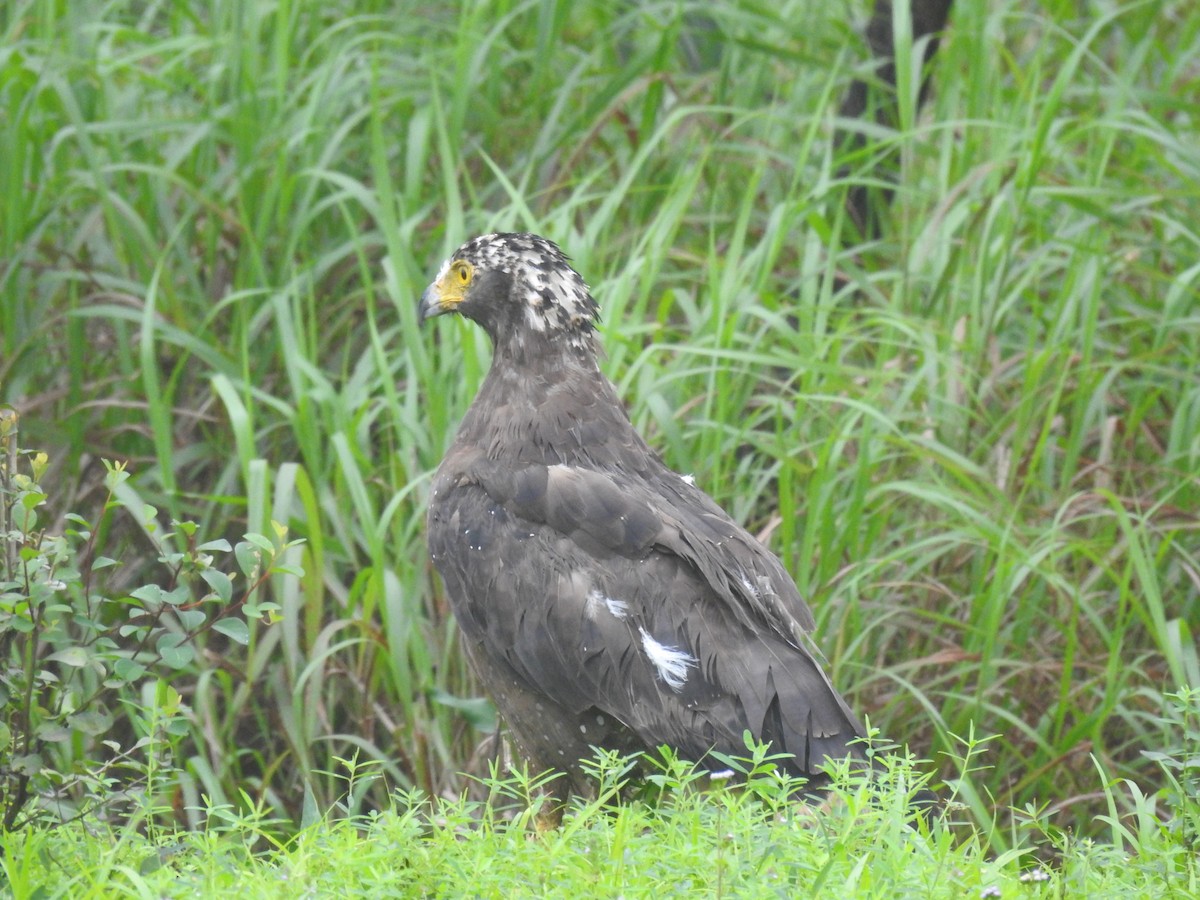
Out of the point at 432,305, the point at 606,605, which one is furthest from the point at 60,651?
the point at 432,305

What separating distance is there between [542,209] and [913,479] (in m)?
1.74

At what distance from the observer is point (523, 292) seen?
3.91 metres

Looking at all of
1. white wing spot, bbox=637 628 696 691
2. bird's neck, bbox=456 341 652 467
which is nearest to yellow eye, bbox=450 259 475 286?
bird's neck, bbox=456 341 652 467

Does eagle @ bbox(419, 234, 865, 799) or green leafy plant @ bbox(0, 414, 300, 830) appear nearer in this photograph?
green leafy plant @ bbox(0, 414, 300, 830)

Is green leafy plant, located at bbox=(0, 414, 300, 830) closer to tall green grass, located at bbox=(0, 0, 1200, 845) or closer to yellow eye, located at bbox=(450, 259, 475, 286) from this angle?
yellow eye, located at bbox=(450, 259, 475, 286)

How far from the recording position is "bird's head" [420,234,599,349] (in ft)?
12.8

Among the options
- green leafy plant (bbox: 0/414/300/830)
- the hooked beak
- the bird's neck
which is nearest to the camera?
green leafy plant (bbox: 0/414/300/830)

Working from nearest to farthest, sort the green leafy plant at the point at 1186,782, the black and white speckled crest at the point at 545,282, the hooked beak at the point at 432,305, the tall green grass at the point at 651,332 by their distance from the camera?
the green leafy plant at the point at 1186,782 < the black and white speckled crest at the point at 545,282 < the hooked beak at the point at 432,305 < the tall green grass at the point at 651,332

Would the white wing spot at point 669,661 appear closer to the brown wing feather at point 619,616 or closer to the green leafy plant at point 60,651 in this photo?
the brown wing feather at point 619,616

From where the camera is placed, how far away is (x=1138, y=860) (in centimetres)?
305

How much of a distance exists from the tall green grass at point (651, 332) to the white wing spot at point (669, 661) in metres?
0.83

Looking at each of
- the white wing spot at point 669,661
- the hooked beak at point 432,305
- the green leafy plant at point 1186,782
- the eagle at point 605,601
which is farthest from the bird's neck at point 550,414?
the green leafy plant at point 1186,782

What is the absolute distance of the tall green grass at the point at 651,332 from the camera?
446cm

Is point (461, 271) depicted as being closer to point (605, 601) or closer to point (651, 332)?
point (605, 601)
